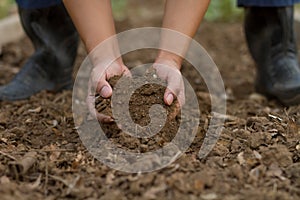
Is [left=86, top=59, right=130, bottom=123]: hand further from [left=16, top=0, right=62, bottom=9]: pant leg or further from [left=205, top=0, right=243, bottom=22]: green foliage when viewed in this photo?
[left=205, top=0, right=243, bottom=22]: green foliage

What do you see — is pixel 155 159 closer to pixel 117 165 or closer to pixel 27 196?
pixel 117 165

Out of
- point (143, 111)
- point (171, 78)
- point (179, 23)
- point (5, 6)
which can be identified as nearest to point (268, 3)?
point (179, 23)

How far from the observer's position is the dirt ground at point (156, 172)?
1.38 meters

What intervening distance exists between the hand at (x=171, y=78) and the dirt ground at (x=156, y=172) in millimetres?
159

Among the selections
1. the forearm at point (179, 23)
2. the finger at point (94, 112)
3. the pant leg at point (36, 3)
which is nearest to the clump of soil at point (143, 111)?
the finger at point (94, 112)

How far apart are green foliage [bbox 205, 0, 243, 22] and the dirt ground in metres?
1.57

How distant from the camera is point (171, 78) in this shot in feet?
5.62

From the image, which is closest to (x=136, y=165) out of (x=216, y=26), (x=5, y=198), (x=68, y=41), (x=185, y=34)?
(x=5, y=198)

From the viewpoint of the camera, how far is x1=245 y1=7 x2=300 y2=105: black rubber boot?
2.37 meters

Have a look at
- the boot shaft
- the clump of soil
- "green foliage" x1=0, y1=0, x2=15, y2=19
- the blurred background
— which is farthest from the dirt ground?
the blurred background

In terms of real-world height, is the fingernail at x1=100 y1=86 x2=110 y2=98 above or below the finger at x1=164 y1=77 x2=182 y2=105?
above

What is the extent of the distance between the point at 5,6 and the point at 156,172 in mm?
2513

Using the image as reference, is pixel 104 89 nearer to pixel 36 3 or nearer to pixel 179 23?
pixel 179 23

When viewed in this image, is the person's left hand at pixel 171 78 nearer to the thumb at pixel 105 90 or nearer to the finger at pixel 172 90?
the finger at pixel 172 90
